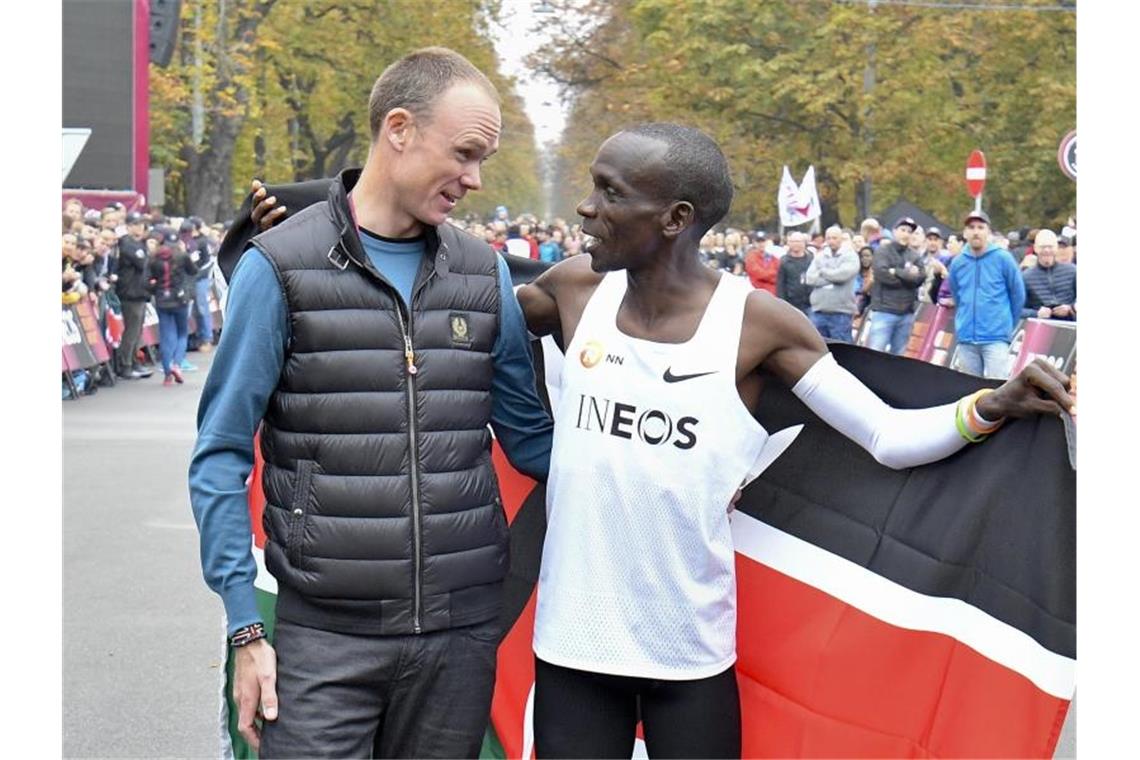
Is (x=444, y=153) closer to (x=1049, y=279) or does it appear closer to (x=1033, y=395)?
(x=1033, y=395)

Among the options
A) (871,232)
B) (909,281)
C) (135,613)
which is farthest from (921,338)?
(135,613)

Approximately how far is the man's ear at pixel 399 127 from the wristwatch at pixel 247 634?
1.01 metres

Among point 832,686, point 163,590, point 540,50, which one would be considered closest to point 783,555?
point 832,686

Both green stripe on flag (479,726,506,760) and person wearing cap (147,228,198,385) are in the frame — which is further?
person wearing cap (147,228,198,385)

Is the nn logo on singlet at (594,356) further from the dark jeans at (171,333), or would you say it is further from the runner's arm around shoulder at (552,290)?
the dark jeans at (171,333)

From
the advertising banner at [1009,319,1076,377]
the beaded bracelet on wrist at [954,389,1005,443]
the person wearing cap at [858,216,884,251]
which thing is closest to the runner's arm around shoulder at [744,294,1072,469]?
the beaded bracelet on wrist at [954,389,1005,443]

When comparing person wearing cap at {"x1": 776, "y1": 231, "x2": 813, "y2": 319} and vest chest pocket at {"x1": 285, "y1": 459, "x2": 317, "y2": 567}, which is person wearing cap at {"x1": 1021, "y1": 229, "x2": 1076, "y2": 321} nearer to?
person wearing cap at {"x1": 776, "y1": 231, "x2": 813, "y2": 319}

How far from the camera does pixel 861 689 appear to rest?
368cm

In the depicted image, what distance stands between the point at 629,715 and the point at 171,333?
17.9 m

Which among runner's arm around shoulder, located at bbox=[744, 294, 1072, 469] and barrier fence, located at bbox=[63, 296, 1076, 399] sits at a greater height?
runner's arm around shoulder, located at bbox=[744, 294, 1072, 469]

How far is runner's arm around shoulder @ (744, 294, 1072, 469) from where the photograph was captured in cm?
334

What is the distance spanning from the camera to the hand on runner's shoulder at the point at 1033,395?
322 cm

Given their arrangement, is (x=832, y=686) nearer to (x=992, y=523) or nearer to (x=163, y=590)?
(x=992, y=523)

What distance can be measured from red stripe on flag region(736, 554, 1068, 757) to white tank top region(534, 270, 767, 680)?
406 mm
